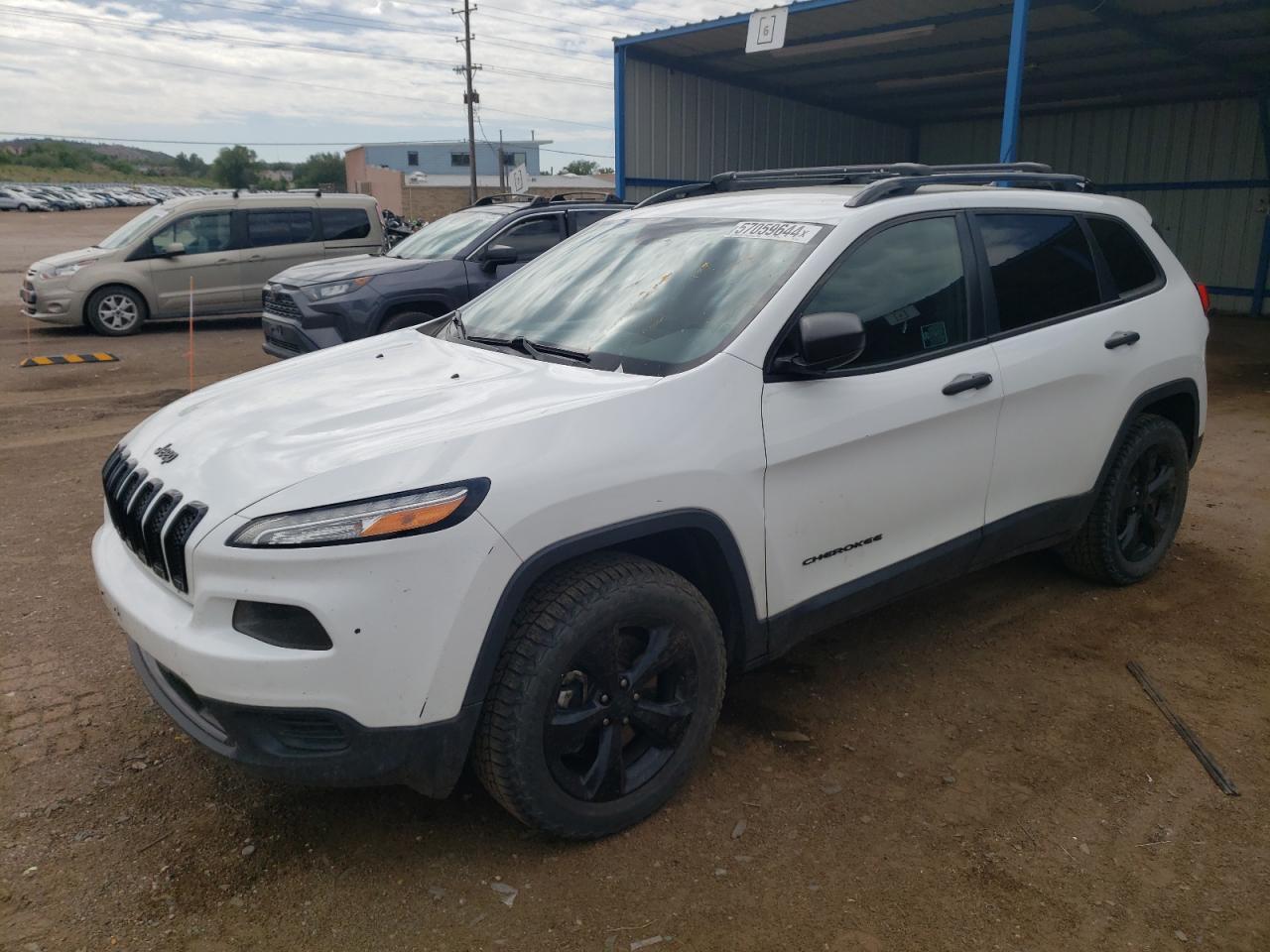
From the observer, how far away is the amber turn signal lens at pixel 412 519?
2.34 meters

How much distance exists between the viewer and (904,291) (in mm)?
3447

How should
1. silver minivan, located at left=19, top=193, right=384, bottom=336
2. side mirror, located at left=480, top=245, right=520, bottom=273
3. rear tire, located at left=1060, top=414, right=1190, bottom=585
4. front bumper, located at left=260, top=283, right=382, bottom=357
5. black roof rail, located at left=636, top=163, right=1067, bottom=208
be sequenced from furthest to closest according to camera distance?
1. silver minivan, located at left=19, top=193, right=384, bottom=336
2. side mirror, located at left=480, top=245, right=520, bottom=273
3. front bumper, located at left=260, top=283, right=382, bottom=357
4. rear tire, located at left=1060, top=414, right=1190, bottom=585
5. black roof rail, located at left=636, top=163, right=1067, bottom=208

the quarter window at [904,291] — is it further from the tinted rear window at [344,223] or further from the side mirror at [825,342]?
the tinted rear window at [344,223]

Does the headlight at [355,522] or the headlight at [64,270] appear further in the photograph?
the headlight at [64,270]

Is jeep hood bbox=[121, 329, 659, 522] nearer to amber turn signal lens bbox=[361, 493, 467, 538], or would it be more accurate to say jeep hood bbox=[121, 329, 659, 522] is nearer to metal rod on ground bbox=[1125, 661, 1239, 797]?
amber turn signal lens bbox=[361, 493, 467, 538]

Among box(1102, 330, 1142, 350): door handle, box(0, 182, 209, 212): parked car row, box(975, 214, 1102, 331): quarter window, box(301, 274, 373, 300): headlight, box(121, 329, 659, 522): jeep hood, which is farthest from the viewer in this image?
box(0, 182, 209, 212): parked car row

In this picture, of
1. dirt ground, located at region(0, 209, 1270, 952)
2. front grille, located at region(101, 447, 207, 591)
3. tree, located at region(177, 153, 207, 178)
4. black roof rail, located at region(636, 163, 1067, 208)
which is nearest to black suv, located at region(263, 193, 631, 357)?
dirt ground, located at region(0, 209, 1270, 952)

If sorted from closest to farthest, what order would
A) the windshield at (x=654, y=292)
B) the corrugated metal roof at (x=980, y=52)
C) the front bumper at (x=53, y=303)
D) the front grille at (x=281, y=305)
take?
1. the windshield at (x=654, y=292)
2. the front grille at (x=281, y=305)
3. the corrugated metal roof at (x=980, y=52)
4. the front bumper at (x=53, y=303)

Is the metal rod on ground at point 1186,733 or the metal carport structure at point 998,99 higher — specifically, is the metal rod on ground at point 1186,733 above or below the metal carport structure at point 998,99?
below

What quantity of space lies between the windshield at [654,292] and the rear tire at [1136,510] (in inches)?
79.1

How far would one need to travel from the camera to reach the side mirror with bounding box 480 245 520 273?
876 cm

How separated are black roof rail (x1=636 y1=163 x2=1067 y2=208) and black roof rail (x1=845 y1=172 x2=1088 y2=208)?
0.03 meters

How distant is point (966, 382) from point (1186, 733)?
1.42m

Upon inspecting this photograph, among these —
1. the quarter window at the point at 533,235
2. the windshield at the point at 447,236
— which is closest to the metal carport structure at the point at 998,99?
the quarter window at the point at 533,235
